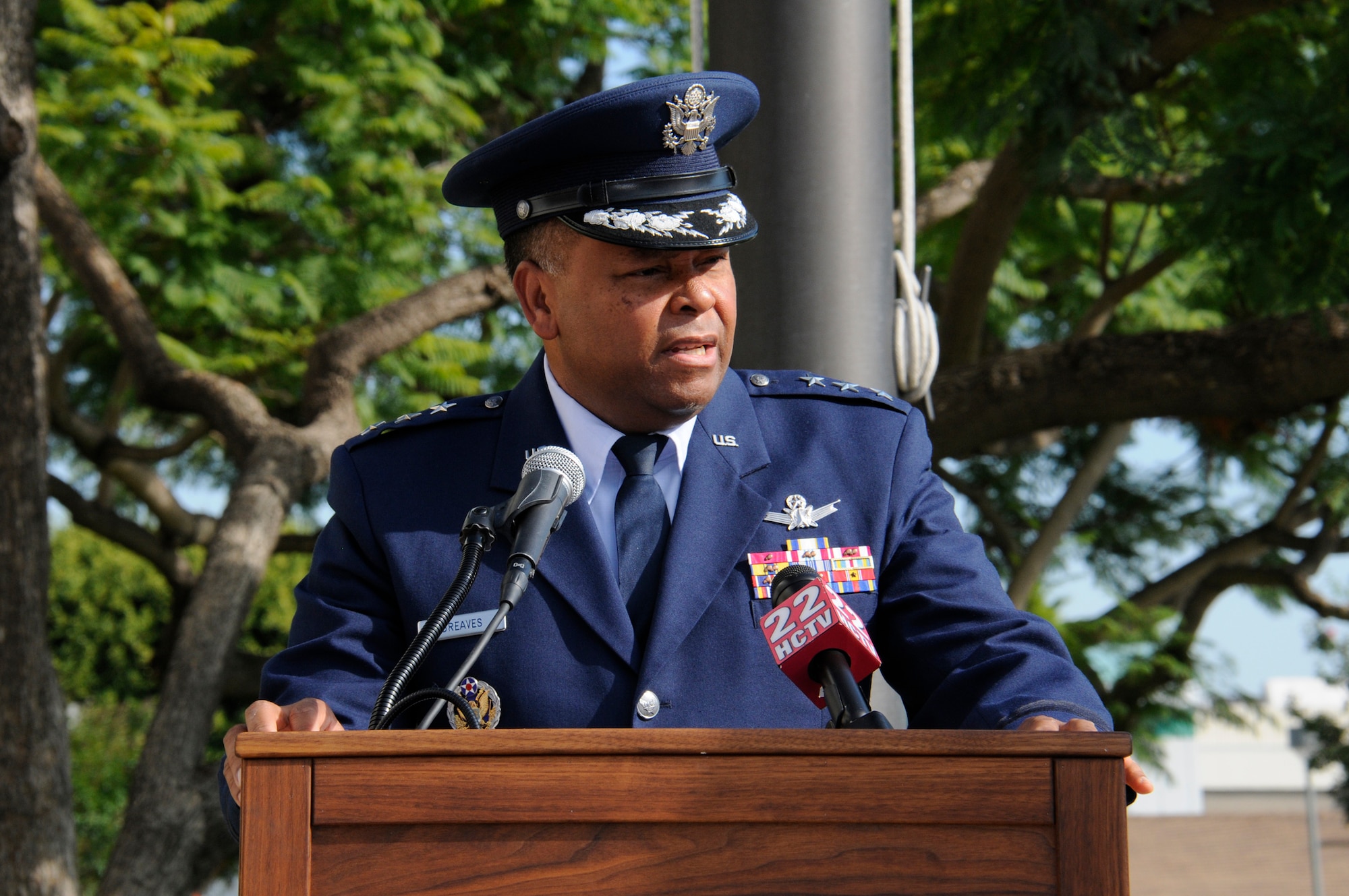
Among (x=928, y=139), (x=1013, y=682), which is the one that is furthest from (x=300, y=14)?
(x=1013, y=682)

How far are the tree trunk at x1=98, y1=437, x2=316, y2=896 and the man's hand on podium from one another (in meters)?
5.12

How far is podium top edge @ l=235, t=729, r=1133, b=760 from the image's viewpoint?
1367 millimetres

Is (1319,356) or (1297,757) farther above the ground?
(1297,757)

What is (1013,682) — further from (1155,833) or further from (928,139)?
(1155,833)

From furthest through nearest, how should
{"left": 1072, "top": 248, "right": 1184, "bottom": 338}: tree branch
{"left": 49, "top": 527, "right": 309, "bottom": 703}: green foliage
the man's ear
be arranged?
{"left": 49, "top": 527, "right": 309, "bottom": 703}: green foliage, {"left": 1072, "top": 248, "right": 1184, "bottom": 338}: tree branch, the man's ear

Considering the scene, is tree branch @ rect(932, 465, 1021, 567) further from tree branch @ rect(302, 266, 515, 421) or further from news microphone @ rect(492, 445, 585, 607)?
news microphone @ rect(492, 445, 585, 607)

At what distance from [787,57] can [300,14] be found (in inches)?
203

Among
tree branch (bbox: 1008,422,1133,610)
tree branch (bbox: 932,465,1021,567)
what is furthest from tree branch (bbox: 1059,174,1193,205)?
tree branch (bbox: 932,465,1021,567)

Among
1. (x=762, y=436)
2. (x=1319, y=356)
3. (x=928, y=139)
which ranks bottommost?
(x=762, y=436)

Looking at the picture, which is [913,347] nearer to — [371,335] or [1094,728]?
[1094,728]

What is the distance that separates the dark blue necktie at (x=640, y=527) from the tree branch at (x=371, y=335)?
505 centimetres

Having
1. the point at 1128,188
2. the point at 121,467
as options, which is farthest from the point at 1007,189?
the point at 121,467

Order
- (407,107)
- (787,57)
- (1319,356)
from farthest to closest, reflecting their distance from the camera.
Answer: (407,107)
(1319,356)
(787,57)

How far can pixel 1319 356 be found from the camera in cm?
576
